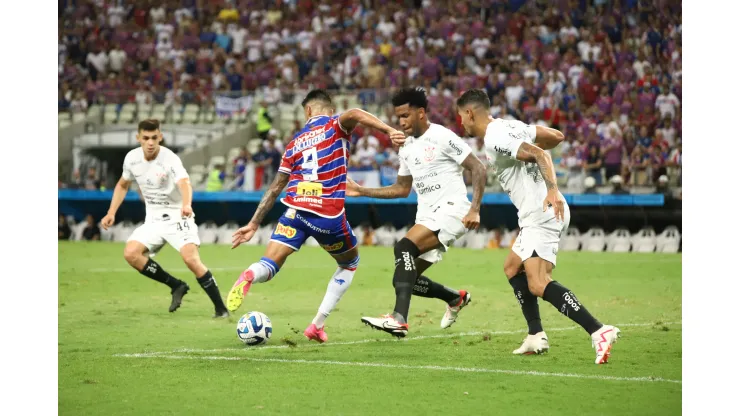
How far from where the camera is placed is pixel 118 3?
34.3 m

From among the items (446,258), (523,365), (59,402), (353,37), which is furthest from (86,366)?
(353,37)

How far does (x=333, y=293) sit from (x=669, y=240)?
44.5ft

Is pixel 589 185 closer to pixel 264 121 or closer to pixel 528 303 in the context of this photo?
pixel 264 121

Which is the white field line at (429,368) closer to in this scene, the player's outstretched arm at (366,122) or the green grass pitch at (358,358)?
the green grass pitch at (358,358)

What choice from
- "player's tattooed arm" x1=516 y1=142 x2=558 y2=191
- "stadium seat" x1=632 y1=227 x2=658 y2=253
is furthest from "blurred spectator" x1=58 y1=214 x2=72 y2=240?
"player's tattooed arm" x1=516 y1=142 x2=558 y2=191

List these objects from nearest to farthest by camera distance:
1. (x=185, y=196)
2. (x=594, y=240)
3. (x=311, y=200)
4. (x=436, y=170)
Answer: (x=311, y=200) < (x=436, y=170) < (x=185, y=196) < (x=594, y=240)

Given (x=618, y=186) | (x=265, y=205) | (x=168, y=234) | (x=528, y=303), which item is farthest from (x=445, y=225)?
(x=618, y=186)

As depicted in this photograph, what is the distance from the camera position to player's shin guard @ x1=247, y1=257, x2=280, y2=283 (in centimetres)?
863

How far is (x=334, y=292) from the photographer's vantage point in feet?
31.2

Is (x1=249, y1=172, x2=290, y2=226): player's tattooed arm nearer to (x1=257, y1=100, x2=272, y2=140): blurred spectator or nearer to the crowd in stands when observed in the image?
the crowd in stands

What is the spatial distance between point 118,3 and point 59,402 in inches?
1154

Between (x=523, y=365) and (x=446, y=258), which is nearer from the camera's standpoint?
(x=523, y=365)
